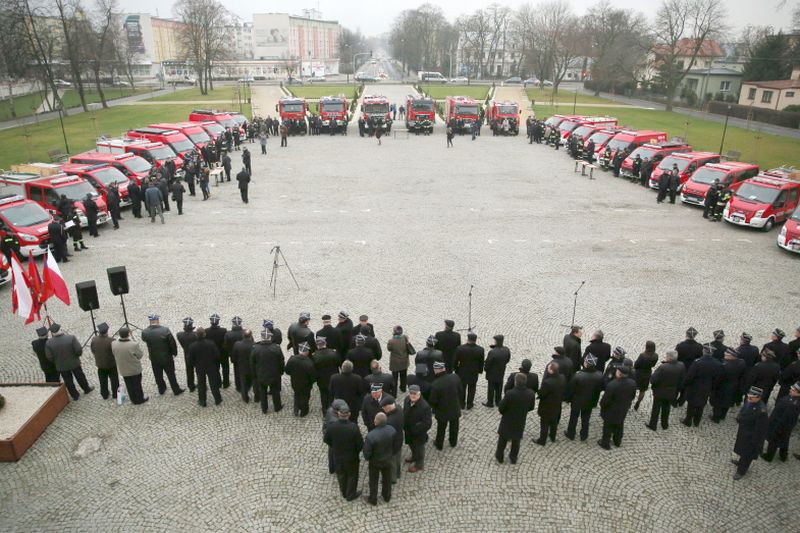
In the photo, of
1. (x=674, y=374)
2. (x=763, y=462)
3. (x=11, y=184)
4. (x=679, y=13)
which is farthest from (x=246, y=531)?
(x=679, y=13)

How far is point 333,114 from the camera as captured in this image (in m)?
38.7

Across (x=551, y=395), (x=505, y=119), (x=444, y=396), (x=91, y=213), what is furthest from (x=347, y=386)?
(x=505, y=119)

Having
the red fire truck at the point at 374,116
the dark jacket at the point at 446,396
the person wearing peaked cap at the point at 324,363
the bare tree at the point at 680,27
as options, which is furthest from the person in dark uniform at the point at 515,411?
the bare tree at the point at 680,27

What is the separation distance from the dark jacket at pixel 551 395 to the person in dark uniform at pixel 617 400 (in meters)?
0.59

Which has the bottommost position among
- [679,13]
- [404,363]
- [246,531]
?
[246,531]

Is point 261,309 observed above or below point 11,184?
below

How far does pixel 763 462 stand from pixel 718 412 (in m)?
0.97

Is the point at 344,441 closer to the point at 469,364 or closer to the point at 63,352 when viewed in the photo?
the point at 469,364

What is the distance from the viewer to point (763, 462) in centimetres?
744

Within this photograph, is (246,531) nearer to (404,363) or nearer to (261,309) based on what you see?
(404,363)

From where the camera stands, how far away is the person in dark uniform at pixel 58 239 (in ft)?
46.4

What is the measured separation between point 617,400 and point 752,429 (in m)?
1.63

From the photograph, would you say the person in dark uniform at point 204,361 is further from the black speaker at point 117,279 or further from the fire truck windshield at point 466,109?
the fire truck windshield at point 466,109

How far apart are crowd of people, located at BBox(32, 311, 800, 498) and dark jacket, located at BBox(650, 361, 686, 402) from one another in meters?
0.01
